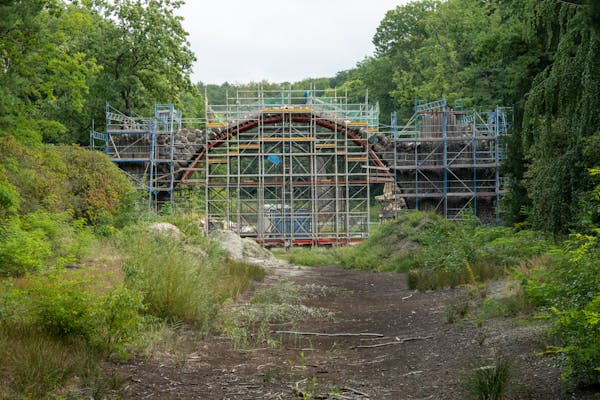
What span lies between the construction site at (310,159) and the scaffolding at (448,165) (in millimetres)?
54

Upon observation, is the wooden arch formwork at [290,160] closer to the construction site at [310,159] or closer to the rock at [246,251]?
the construction site at [310,159]

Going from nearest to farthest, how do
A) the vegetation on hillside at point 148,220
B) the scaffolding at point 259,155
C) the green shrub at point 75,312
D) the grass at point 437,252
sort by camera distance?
the vegetation on hillside at point 148,220 → the green shrub at point 75,312 → the grass at point 437,252 → the scaffolding at point 259,155

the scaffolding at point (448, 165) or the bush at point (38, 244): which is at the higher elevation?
the scaffolding at point (448, 165)

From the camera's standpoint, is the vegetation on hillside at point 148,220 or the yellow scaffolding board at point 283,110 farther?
the yellow scaffolding board at point 283,110

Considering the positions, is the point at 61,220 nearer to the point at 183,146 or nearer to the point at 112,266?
the point at 112,266

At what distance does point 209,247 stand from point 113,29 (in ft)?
77.2

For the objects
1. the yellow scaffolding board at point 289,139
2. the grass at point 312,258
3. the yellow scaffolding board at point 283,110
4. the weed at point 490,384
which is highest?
the yellow scaffolding board at point 283,110

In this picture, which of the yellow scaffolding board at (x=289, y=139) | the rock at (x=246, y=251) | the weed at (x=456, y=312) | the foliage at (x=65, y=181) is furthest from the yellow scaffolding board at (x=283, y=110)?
the weed at (x=456, y=312)

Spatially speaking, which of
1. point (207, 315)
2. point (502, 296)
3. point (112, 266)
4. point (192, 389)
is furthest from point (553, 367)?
point (112, 266)

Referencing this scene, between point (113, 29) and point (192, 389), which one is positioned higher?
point (113, 29)

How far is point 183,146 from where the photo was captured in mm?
36375

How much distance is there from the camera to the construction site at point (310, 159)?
3538 cm

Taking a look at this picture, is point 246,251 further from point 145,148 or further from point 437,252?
point 145,148

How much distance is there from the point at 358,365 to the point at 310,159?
2731cm
